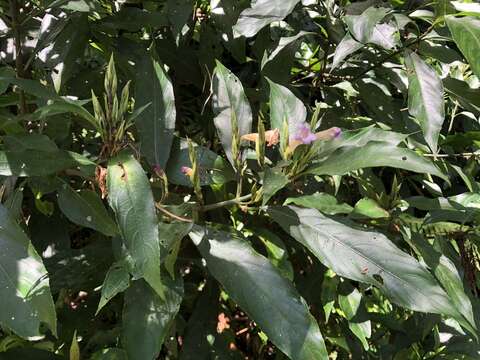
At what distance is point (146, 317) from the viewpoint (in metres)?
0.93

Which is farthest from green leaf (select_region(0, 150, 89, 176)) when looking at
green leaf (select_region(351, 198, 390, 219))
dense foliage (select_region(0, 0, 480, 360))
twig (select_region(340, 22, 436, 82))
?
twig (select_region(340, 22, 436, 82))

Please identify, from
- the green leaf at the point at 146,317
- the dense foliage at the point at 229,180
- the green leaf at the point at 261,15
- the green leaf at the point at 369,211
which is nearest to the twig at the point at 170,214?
the dense foliage at the point at 229,180

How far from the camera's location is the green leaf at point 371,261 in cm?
92

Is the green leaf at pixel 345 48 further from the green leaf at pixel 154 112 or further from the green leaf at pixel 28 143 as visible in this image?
the green leaf at pixel 28 143

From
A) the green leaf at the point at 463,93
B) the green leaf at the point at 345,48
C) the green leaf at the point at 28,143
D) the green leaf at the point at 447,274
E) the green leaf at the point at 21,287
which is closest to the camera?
the green leaf at the point at 21,287

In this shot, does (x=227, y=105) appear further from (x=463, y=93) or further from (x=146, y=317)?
(x=463, y=93)

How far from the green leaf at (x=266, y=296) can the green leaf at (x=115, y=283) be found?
166mm

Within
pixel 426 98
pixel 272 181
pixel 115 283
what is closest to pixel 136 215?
pixel 115 283

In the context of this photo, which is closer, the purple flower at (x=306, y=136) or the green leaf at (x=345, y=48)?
the purple flower at (x=306, y=136)

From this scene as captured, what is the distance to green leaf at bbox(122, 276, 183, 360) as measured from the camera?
897 mm

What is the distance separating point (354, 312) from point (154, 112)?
69 cm

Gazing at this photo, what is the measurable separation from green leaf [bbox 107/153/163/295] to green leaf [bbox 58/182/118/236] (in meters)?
0.18

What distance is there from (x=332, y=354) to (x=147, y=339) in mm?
1260

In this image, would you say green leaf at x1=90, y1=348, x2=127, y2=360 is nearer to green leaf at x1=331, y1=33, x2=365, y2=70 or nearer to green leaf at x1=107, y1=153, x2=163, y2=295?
green leaf at x1=107, y1=153, x2=163, y2=295
